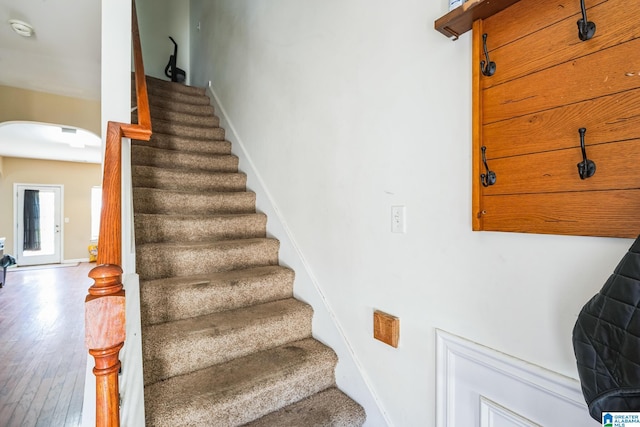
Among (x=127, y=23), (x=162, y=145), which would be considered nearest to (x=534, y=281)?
(x=127, y=23)

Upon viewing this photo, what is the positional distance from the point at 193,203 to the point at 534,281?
2151mm

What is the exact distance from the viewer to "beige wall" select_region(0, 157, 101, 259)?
7.66 m

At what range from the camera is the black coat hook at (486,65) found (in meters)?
0.97

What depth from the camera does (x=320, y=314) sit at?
5.89 feet

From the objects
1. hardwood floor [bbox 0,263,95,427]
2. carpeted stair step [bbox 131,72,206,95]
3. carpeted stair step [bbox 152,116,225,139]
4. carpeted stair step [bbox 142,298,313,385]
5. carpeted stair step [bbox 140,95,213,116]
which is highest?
carpeted stair step [bbox 131,72,206,95]

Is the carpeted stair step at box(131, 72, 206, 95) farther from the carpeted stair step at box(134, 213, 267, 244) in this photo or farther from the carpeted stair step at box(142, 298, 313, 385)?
the carpeted stair step at box(142, 298, 313, 385)

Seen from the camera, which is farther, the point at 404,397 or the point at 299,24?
the point at 299,24

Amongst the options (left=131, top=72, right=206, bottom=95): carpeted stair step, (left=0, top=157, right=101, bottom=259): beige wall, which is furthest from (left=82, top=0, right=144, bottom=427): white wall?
(left=0, top=157, right=101, bottom=259): beige wall

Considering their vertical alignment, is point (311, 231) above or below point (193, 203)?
below

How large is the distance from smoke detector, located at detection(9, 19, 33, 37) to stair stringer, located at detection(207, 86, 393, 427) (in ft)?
6.68

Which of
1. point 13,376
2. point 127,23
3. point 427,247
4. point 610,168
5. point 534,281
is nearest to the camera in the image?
point 610,168

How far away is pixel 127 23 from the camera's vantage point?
1535 mm

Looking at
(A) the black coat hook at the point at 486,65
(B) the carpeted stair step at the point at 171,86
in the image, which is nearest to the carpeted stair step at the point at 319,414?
(A) the black coat hook at the point at 486,65

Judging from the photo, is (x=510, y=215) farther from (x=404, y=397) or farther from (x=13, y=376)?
(x=13, y=376)
